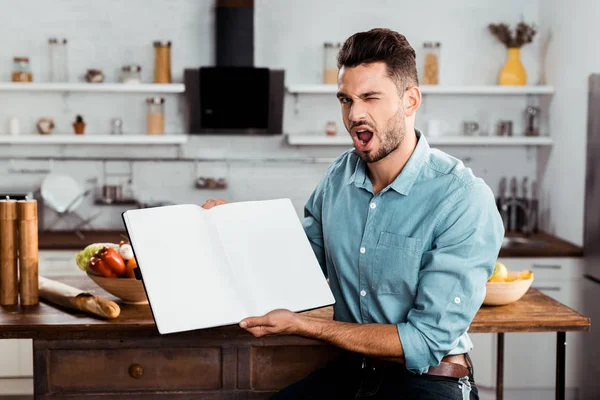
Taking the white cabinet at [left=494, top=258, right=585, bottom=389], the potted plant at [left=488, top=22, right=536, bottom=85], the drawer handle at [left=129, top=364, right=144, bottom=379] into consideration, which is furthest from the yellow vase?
the drawer handle at [left=129, top=364, right=144, bottom=379]

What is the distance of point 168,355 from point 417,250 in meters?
0.85

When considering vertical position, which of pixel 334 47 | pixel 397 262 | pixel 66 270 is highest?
pixel 334 47

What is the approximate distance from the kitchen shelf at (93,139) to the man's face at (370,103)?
117 inches

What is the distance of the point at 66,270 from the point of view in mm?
4516

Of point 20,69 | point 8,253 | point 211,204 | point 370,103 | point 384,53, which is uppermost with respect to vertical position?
point 20,69

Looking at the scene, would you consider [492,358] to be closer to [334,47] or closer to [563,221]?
[563,221]

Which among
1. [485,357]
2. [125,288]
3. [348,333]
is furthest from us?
[485,357]

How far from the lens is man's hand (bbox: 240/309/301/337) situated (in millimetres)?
1978

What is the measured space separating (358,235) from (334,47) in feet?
9.77

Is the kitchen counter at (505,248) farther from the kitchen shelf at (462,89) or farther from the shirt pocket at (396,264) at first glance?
the shirt pocket at (396,264)

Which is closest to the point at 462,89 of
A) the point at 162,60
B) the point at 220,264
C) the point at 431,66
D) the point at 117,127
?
the point at 431,66

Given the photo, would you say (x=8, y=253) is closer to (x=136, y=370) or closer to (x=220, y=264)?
(x=136, y=370)

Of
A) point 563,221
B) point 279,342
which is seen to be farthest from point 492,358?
point 279,342

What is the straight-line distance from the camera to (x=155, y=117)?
196 inches
